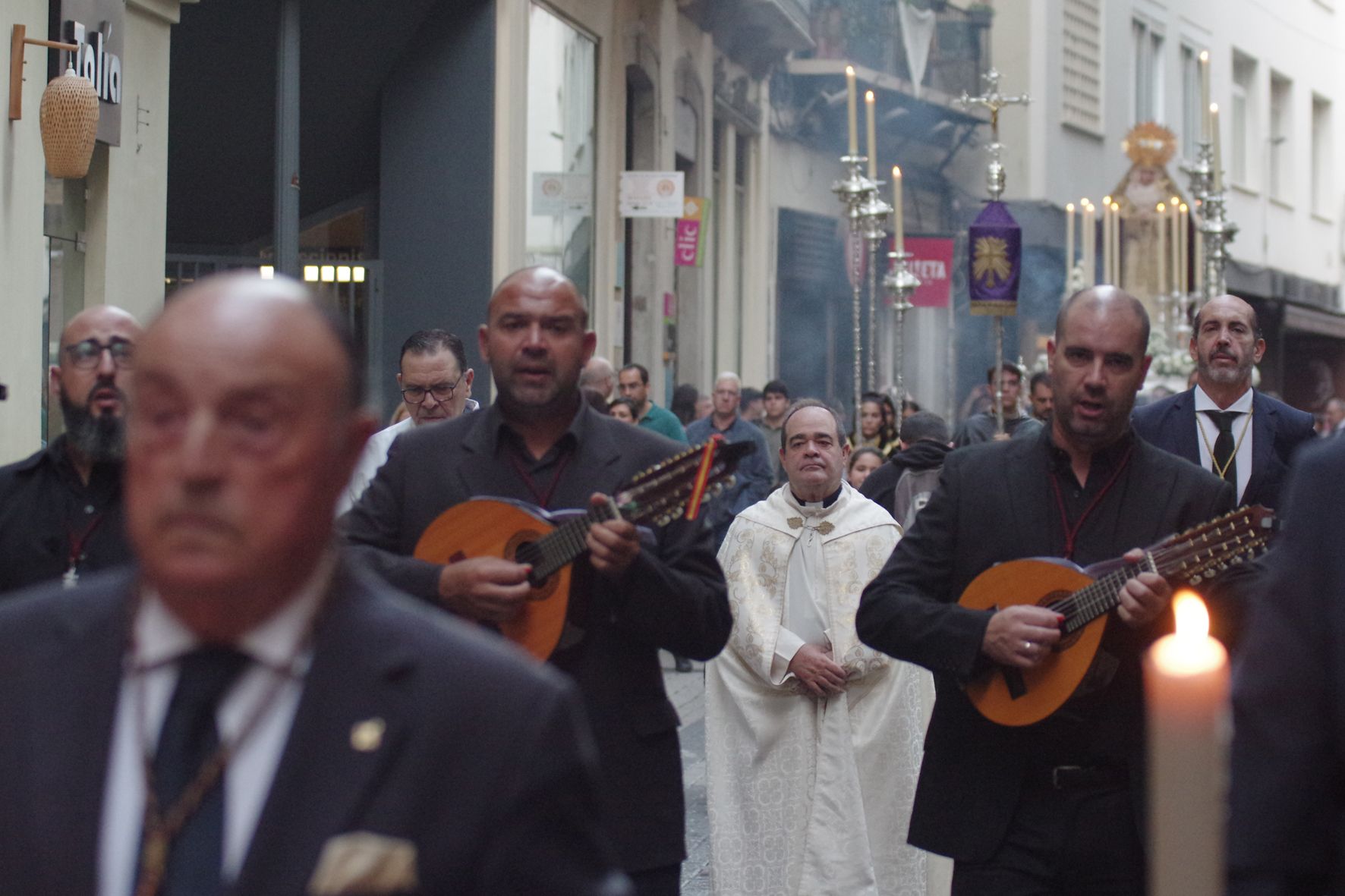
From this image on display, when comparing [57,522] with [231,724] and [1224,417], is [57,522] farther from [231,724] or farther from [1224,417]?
[1224,417]

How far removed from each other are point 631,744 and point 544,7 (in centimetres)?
1353

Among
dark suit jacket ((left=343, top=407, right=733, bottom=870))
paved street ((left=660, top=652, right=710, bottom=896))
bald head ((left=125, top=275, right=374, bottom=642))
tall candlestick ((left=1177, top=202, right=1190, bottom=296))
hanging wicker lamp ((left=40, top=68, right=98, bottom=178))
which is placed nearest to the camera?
bald head ((left=125, top=275, right=374, bottom=642))

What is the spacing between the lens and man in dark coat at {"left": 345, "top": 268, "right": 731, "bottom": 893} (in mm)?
4262

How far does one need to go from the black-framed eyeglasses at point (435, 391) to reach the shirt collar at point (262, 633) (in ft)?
17.6

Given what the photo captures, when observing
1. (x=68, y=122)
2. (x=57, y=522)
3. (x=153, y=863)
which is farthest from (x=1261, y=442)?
(x=153, y=863)

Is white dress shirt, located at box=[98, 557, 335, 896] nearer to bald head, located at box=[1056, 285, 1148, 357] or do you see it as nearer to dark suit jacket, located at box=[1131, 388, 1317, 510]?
bald head, located at box=[1056, 285, 1148, 357]

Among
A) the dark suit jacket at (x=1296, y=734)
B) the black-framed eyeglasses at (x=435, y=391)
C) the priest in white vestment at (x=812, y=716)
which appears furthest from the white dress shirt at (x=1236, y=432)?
the dark suit jacket at (x=1296, y=734)

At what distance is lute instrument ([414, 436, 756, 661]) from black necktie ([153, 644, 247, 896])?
7.55 feet

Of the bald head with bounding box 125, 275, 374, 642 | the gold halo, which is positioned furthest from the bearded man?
the gold halo

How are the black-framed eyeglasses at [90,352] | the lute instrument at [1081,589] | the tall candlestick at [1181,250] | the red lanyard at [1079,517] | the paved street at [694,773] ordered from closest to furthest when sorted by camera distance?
1. the black-framed eyeglasses at [90,352]
2. the lute instrument at [1081,589]
3. the red lanyard at [1079,517]
4. the paved street at [694,773]
5. the tall candlestick at [1181,250]

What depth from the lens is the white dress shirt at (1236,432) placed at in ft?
24.0

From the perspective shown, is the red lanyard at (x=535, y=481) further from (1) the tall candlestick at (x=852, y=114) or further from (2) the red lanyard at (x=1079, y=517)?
(1) the tall candlestick at (x=852, y=114)

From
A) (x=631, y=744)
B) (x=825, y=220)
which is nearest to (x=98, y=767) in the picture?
(x=631, y=744)

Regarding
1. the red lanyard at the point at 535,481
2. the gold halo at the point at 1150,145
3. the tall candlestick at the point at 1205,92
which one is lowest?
the red lanyard at the point at 535,481
